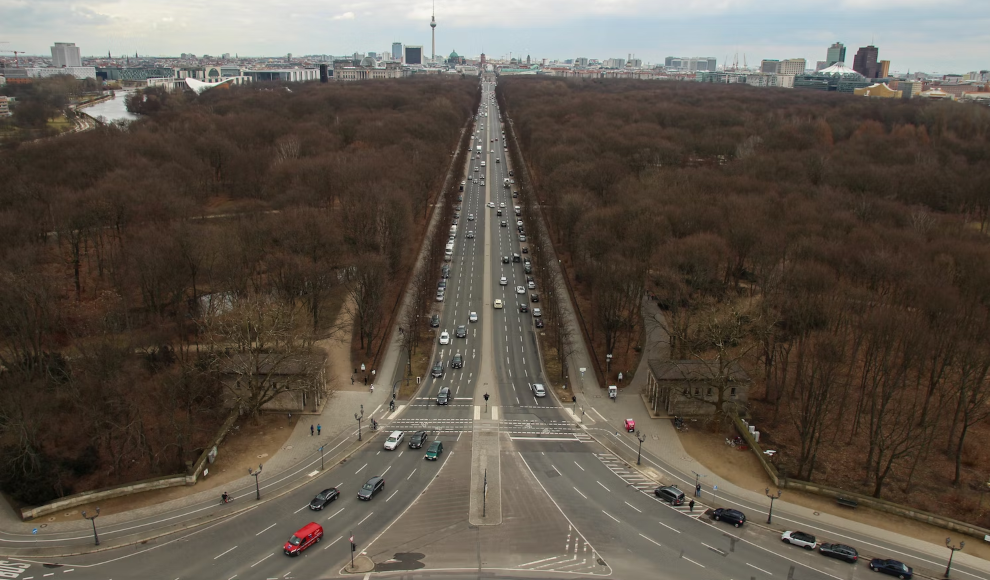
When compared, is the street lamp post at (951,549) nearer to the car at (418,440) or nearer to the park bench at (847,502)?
the park bench at (847,502)

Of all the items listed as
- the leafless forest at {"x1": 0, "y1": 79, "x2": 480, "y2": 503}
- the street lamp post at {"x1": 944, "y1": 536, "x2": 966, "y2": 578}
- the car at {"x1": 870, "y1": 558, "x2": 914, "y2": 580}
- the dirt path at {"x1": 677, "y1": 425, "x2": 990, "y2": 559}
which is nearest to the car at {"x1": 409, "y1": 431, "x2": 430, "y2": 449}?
the leafless forest at {"x1": 0, "y1": 79, "x2": 480, "y2": 503}

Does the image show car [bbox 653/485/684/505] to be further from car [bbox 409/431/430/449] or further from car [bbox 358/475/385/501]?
car [bbox 358/475/385/501]

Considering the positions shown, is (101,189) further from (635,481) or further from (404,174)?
(635,481)

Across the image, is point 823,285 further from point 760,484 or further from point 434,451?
point 434,451

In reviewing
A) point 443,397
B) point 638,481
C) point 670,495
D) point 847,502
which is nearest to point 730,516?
point 670,495

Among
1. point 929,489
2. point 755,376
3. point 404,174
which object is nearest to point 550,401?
point 755,376
